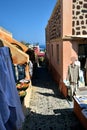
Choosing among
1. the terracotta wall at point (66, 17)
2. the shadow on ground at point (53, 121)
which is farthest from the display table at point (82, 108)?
the terracotta wall at point (66, 17)

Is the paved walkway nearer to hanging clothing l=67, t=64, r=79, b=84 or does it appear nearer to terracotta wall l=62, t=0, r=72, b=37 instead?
hanging clothing l=67, t=64, r=79, b=84

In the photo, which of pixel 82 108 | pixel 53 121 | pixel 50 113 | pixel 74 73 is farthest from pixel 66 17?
pixel 82 108

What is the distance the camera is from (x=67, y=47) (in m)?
13.6

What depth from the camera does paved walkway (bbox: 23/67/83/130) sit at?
8891mm

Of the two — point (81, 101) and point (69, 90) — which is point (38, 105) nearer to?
point (69, 90)

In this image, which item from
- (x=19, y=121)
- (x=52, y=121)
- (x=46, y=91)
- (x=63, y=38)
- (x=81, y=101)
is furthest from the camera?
(x=46, y=91)

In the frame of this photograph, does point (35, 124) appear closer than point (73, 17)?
Yes

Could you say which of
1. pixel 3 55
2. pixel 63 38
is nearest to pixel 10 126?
pixel 3 55

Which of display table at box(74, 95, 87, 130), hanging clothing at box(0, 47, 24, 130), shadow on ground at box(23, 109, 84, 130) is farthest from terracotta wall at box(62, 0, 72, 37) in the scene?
hanging clothing at box(0, 47, 24, 130)

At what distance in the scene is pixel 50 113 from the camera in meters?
10.3

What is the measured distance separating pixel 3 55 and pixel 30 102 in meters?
8.11

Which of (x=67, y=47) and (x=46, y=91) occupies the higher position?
(x=67, y=47)

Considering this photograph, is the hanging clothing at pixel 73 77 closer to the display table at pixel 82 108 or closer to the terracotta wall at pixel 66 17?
the display table at pixel 82 108

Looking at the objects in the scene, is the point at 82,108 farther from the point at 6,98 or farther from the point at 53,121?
the point at 6,98
